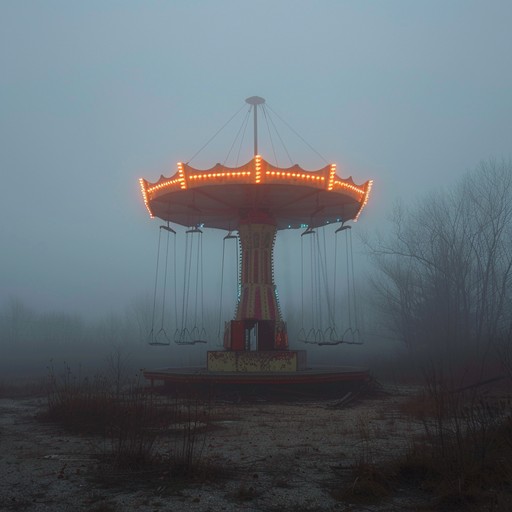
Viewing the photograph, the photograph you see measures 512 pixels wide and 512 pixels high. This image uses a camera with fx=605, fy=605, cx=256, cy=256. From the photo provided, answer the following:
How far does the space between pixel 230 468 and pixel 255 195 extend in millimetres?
12544

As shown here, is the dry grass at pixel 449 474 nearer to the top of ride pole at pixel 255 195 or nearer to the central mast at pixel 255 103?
the top of ride pole at pixel 255 195

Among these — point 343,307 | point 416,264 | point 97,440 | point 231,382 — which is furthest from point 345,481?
point 343,307

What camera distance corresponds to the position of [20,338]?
279 feet

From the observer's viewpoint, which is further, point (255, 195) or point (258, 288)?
point (258, 288)

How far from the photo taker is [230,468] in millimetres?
6664

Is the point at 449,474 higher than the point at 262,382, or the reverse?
the point at 262,382

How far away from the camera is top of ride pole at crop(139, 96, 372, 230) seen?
56.4ft

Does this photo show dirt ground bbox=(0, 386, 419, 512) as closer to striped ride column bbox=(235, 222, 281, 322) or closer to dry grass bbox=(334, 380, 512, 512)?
dry grass bbox=(334, 380, 512, 512)

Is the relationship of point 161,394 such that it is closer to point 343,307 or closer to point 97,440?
point 97,440

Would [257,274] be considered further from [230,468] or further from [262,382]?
[230,468]

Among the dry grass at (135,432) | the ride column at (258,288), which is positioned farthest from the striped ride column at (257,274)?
the dry grass at (135,432)

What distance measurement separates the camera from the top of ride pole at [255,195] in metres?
17.2

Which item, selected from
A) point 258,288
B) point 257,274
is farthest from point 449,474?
point 257,274

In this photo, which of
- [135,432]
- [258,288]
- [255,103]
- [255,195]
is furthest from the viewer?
[255,103]
